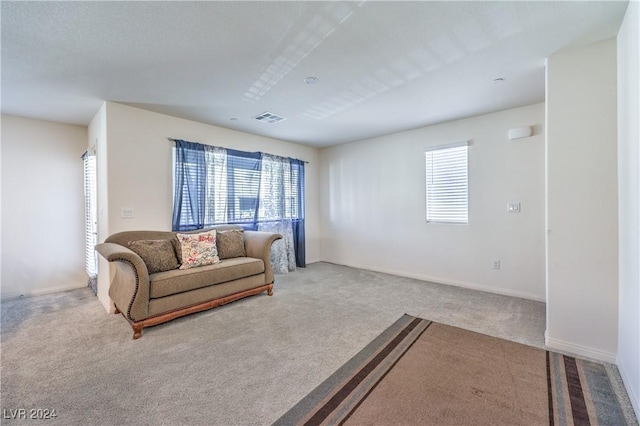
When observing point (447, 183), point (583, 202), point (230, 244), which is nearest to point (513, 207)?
point (447, 183)

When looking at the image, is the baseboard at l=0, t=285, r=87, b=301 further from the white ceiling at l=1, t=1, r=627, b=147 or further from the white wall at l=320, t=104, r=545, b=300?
the white wall at l=320, t=104, r=545, b=300

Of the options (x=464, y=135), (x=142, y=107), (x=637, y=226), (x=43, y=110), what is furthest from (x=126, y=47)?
(x=464, y=135)

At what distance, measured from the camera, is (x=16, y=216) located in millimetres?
3738

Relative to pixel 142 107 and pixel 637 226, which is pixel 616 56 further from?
pixel 142 107

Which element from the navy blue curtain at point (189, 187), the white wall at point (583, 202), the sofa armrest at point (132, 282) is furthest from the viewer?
the navy blue curtain at point (189, 187)

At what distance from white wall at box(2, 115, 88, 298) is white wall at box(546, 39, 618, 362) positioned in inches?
231

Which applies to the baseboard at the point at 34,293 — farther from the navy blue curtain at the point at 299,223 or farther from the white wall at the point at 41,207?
the navy blue curtain at the point at 299,223

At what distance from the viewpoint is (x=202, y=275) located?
304cm

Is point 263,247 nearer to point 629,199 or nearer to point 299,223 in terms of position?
point 299,223

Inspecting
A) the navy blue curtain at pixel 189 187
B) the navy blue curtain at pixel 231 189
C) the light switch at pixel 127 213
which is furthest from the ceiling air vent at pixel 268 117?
the light switch at pixel 127 213

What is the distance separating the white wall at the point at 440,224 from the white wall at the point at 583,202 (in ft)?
4.44

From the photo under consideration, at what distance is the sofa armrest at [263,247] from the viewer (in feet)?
12.3

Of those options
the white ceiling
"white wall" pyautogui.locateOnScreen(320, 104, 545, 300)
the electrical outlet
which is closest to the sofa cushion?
the white ceiling

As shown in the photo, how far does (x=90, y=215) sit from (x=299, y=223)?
3.22m
